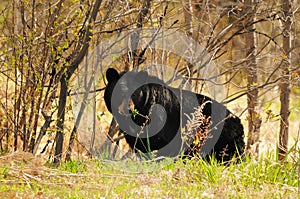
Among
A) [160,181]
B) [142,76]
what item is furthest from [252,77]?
[160,181]

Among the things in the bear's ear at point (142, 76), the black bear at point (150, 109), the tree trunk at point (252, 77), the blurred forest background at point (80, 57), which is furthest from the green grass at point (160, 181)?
the tree trunk at point (252, 77)

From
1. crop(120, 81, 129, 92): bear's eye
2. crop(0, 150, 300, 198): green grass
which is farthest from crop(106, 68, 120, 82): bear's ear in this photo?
crop(0, 150, 300, 198): green grass

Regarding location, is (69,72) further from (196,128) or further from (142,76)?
(196,128)

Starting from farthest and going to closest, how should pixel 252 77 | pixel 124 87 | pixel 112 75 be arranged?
pixel 252 77 < pixel 112 75 < pixel 124 87

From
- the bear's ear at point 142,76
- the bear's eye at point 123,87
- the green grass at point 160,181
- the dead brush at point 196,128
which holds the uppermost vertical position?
the bear's ear at point 142,76

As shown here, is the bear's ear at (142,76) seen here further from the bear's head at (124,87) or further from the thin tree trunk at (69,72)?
the thin tree trunk at (69,72)

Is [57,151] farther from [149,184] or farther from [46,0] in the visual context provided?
[149,184]

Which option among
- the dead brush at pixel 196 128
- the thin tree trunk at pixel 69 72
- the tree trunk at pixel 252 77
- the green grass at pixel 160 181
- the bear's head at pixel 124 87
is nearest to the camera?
the green grass at pixel 160 181

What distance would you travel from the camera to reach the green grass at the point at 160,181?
4.67 metres

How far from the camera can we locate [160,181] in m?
5.08

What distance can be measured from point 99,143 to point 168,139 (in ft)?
4.27

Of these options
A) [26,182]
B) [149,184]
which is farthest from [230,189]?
[26,182]

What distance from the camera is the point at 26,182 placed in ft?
16.6

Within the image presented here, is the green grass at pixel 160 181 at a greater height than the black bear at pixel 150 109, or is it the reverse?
the black bear at pixel 150 109
